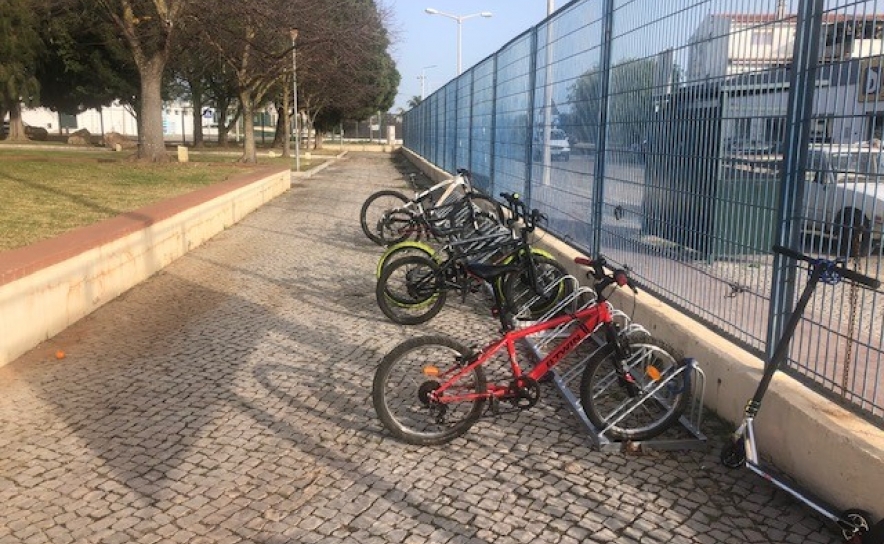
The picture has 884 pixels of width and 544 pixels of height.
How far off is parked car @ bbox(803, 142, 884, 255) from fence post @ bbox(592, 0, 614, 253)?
9.05 feet

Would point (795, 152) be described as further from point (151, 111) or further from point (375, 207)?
point (151, 111)

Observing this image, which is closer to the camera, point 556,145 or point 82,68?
point 556,145

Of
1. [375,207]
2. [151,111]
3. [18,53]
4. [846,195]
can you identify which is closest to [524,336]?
[846,195]

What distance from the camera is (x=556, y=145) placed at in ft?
25.3

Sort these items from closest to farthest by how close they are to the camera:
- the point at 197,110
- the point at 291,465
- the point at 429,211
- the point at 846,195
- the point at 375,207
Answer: the point at 846,195 → the point at 291,465 → the point at 429,211 → the point at 375,207 → the point at 197,110

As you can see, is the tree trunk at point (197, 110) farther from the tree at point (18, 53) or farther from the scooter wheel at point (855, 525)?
the scooter wheel at point (855, 525)

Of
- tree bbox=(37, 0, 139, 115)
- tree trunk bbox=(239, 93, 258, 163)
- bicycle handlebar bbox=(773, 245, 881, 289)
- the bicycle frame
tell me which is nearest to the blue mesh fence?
bicycle handlebar bbox=(773, 245, 881, 289)

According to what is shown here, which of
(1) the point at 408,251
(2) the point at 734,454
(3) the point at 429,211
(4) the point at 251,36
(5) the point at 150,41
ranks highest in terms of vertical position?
(4) the point at 251,36

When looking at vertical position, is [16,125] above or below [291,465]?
above

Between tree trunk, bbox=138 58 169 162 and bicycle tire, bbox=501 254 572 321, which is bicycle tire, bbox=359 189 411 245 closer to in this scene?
bicycle tire, bbox=501 254 572 321

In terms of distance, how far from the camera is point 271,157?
35625 millimetres

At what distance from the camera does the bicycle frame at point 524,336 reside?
3.95 m

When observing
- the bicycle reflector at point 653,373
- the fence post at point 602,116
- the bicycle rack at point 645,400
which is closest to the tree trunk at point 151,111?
the fence post at point 602,116

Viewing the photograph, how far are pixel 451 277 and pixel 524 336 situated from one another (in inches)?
89.8
